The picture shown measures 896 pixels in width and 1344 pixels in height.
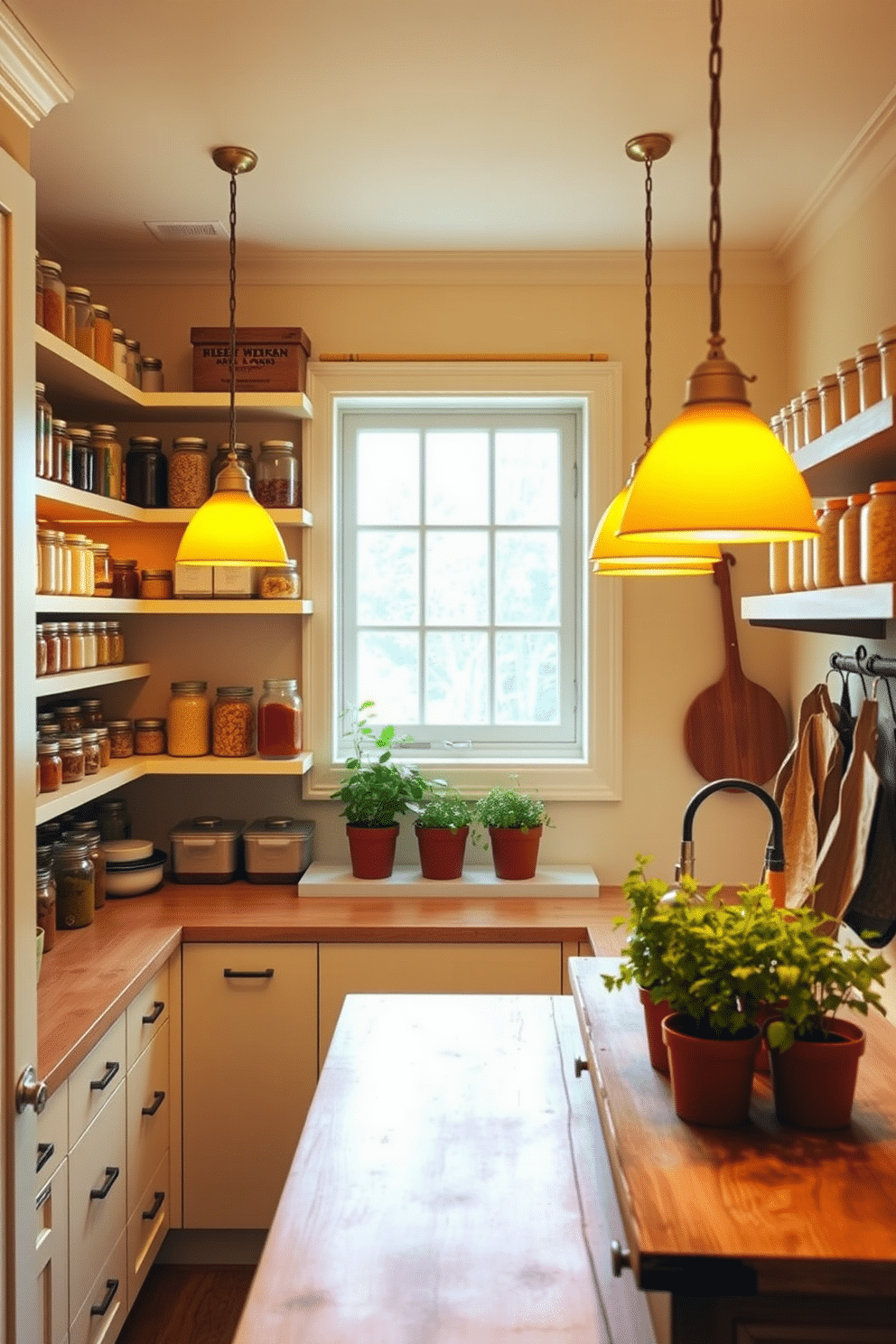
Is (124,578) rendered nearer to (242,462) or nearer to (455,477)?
(242,462)

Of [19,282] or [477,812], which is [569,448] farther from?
[19,282]

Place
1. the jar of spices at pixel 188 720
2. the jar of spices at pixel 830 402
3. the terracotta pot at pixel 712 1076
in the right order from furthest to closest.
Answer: the jar of spices at pixel 188 720 → the jar of spices at pixel 830 402 → the terracotta pot at pixel 712 1076

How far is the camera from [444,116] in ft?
8.11

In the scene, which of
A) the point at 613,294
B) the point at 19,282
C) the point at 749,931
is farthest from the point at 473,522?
the point at 749,931

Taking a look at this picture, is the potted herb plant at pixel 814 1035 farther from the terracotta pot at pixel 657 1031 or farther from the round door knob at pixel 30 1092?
the round door knob at pixel 30 1092

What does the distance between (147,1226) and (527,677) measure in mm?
1846

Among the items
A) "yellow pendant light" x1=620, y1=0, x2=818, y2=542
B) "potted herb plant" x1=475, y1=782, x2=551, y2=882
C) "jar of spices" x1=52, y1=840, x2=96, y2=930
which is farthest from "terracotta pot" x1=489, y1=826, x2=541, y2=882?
"yellow pendant light" x1=620, y1=0, x2=818, y2=542

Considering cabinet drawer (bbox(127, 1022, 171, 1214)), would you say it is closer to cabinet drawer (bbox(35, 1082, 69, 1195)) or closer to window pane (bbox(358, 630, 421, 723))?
cabinet drawer (bbox(35, 1082, 69, 1195))

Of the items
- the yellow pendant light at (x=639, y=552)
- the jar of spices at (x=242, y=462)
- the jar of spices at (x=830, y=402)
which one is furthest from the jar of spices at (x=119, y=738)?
the jar of spices at (x=830, y=402)

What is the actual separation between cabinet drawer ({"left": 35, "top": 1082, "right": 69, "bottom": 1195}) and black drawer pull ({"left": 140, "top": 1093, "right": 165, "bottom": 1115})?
1.74ft

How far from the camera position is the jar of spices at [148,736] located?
3.36 m

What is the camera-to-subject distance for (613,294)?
11.4 feet

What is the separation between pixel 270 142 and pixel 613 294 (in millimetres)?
1242

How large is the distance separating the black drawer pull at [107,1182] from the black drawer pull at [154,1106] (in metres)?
0.20
